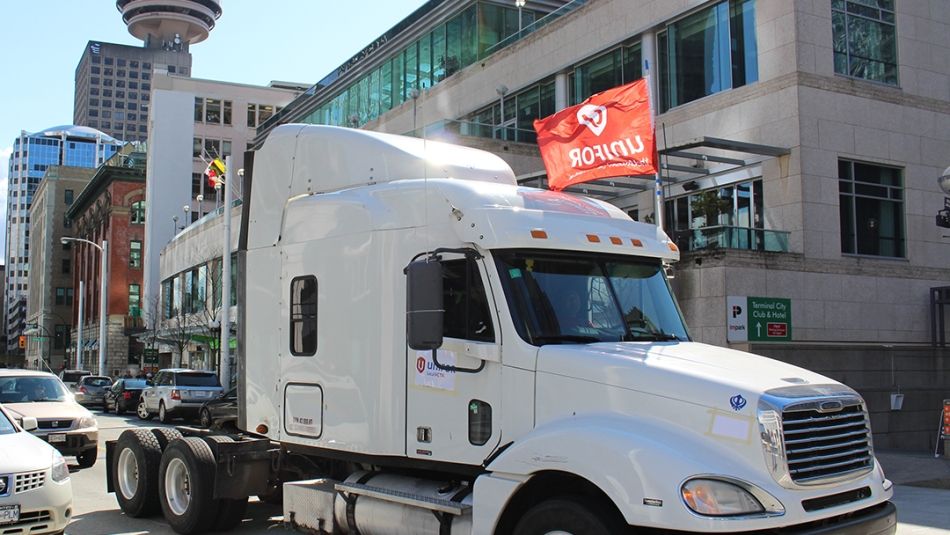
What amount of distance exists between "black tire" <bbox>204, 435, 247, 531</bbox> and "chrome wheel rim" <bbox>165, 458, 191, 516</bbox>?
0.38 m

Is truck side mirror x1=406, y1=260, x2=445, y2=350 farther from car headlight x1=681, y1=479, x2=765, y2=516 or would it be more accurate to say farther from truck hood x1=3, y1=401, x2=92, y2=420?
truck hood x1=3, y1=401, x2=92, y2=420

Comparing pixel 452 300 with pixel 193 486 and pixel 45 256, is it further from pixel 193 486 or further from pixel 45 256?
pixel 45 256

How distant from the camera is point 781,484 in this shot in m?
5.17

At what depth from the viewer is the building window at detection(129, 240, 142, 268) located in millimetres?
81312

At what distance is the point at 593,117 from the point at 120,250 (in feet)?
238

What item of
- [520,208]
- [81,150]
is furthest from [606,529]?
[81,150]

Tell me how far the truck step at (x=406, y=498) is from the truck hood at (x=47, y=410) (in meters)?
8.66

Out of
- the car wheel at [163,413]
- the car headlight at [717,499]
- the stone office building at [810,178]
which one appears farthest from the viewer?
the car wheel at [163,413]

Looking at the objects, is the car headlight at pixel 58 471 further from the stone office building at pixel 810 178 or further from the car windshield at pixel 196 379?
the car windshield at pixel 196 379

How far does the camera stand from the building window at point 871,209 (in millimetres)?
20812

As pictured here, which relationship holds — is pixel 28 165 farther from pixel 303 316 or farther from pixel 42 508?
pixel 303 316

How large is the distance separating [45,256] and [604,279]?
420 feet

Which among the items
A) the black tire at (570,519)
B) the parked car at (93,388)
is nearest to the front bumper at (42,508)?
the black tire at (570,519)

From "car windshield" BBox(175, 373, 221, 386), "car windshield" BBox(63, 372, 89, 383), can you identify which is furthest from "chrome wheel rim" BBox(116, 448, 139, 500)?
"car windshield" BBox(63, 372, 89, 383)
